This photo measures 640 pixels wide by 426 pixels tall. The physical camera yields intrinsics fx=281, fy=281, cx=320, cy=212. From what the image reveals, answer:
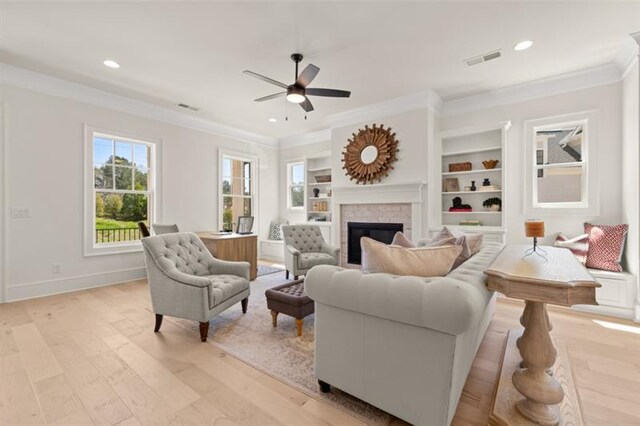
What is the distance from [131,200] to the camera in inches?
186

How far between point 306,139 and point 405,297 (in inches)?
224

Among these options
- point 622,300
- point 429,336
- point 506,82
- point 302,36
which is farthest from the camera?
point 506,82

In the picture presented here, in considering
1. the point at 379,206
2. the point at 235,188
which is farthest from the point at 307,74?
the point at 235,188

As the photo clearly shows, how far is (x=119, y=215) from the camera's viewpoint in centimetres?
463

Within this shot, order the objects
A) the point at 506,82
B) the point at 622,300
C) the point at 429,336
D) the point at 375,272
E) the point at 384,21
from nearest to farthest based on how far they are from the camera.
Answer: the point at 429,336
the point at 375,272
the point at 384,21
the point at 622,300
the point at 506,82

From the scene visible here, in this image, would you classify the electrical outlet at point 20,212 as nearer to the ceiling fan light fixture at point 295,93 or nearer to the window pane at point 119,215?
the window pane at point 119,215

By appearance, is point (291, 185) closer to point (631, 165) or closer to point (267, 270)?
point (267, 270)

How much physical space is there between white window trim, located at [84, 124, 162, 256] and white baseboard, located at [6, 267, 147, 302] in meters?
0.33

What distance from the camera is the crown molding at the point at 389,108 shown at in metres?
4.32

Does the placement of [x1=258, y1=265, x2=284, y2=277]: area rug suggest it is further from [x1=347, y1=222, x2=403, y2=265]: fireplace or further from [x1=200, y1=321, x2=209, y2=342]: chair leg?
[x1=200, y1=321, x2=209, y2=342]: chair leg

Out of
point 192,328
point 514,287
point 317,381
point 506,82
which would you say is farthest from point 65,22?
point 506,82

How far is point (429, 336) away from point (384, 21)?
2.71 metres

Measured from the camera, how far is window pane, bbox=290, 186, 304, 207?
22.6 feet

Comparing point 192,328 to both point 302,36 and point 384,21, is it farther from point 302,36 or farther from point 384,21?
point 384,21
